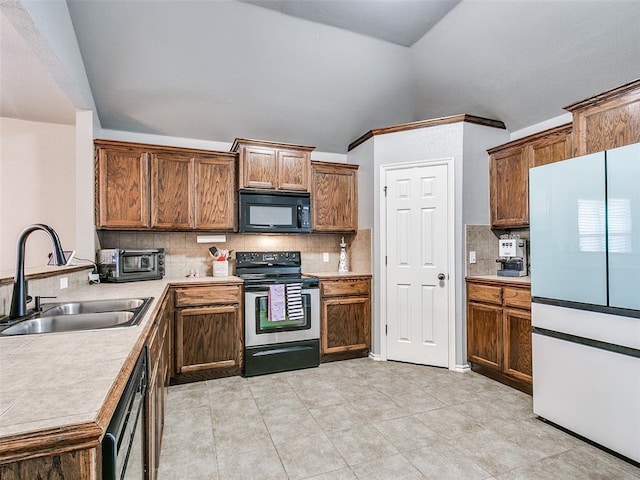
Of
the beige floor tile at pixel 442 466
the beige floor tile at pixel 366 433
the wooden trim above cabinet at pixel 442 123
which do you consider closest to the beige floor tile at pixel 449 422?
the beige floor tile at pixel 366 433

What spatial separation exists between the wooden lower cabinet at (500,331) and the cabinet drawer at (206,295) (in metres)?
2.33

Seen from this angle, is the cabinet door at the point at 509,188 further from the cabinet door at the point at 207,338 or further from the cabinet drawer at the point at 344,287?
the cabinet door at the point at 207,338

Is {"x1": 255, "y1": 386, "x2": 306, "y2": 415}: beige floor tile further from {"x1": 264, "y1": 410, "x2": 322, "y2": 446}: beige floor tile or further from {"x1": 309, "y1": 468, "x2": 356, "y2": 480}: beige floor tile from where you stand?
{"x1": 309, "y1": 468, "x2": 356, "y2": 480}: beige floor tile

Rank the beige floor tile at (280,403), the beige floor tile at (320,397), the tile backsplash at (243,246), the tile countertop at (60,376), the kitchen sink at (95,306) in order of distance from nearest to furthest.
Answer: the tile countertop at (60,376) < the kitchen sink at (95,306) < the beige floor tile at (280,403) < the beige floor tile at (320,397) < the tile backsplash at (243,246)

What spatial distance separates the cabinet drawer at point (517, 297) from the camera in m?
2.93

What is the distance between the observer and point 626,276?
6.55 feet

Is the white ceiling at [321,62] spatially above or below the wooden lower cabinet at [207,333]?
above

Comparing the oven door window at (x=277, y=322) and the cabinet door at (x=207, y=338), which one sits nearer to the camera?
the cabinet door at (x=207, y=338)

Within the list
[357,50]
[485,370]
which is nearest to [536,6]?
[357,50]

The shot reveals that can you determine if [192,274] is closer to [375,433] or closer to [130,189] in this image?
[130,189]

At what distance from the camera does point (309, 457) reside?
6.84 feet

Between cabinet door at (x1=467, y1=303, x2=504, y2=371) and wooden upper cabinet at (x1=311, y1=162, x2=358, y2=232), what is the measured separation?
5.41 ft

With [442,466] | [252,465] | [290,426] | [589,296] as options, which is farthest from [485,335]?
[252,465]

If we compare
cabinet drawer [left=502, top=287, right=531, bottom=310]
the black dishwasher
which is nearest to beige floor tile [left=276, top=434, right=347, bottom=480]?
the black dishwasher
